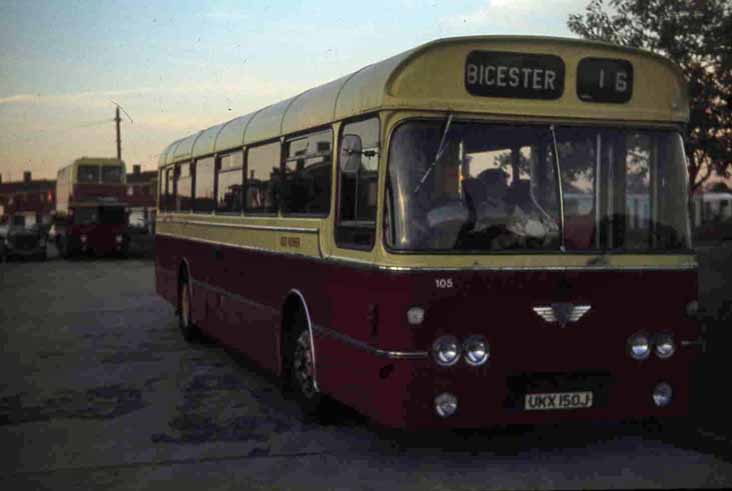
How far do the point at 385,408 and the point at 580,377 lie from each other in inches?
53.2

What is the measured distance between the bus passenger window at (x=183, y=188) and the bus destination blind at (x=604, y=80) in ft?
28.0

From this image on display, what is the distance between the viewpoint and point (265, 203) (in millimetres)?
10867

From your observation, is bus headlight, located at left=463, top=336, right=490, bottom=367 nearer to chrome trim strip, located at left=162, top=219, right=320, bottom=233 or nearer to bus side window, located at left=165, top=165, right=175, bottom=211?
chrome trim strip, located at left=162, top=219, right=320, bottom=233

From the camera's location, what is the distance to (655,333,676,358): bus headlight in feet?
25.2

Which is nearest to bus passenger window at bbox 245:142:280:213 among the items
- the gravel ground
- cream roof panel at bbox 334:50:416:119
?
the gravel ground

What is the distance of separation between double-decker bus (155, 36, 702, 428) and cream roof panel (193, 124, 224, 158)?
19.4 ft

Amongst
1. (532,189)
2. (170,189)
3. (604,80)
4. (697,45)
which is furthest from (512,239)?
(697,45)

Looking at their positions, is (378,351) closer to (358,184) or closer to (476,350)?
(476,350)

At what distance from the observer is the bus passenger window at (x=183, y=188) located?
15.5m

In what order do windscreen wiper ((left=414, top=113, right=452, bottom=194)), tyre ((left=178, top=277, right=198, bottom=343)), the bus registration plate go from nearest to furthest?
windscreen wiper ((left=414, top=113, right=452, bottom=194))
the bus registration plate
tyre ((left=178, top=277, right=198, bottom=343))

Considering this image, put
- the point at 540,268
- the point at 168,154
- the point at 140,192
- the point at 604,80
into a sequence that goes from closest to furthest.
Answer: the point at 540,268 → the point at 604,80 → the point at 168,154 → the point at 140,192

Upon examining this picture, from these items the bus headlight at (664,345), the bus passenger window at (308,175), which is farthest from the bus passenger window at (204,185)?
the bus headlight at (664,345)

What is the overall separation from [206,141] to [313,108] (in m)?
5.38

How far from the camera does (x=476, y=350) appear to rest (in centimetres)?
729
